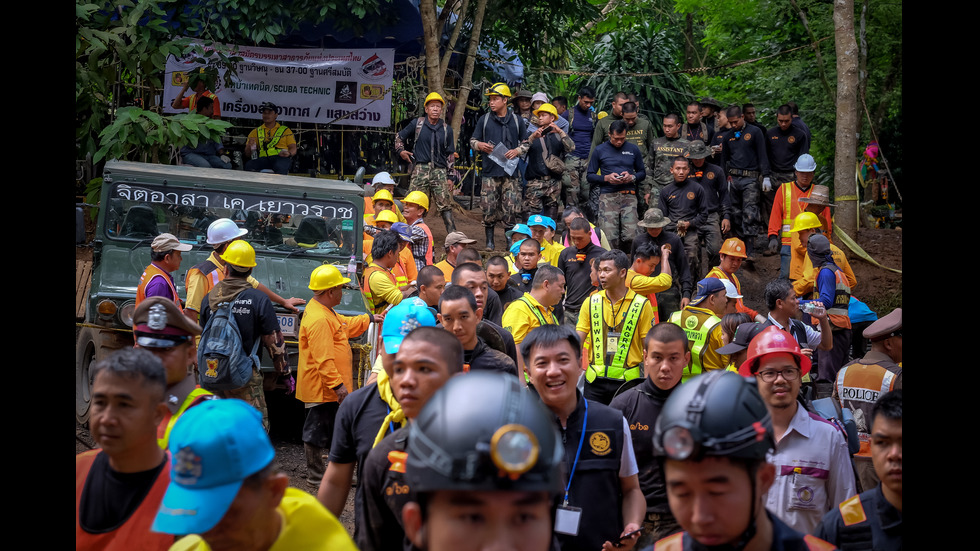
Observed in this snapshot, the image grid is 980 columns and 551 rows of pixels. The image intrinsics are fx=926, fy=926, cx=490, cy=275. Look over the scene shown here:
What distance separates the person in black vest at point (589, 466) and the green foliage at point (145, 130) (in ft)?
24.7

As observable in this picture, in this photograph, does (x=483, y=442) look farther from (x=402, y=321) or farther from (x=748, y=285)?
(x=748, y=285)

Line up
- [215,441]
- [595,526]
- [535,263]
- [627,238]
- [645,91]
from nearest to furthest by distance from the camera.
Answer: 1. [215,441]
2. [595,526]
3. [535,263]
4. [627,238]
5. [645,91]

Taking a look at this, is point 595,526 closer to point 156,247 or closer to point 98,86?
point 156,247

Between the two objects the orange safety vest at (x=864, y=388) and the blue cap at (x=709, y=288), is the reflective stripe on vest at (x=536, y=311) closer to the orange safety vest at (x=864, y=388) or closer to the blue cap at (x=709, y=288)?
the blue cap at (x=709, y=288)

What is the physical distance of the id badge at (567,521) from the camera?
146 inches

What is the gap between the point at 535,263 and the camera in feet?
31.4

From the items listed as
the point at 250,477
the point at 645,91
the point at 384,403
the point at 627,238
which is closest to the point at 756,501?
the point at 250,477

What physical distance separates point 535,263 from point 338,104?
24.6 ft

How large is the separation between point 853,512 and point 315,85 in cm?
1379

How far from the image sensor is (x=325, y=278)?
289 inches

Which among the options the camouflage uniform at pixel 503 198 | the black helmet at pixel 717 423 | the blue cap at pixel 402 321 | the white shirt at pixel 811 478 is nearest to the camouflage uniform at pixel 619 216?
the camouflage uniform at pixel 503 198

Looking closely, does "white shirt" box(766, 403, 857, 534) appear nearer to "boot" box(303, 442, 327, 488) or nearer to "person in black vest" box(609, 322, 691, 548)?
"person in black vest" box(609, 322, 691, 548)

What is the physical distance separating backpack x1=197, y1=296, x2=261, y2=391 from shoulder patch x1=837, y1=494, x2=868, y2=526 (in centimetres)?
497

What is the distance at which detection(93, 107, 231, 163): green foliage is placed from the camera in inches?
399
